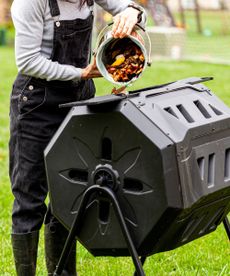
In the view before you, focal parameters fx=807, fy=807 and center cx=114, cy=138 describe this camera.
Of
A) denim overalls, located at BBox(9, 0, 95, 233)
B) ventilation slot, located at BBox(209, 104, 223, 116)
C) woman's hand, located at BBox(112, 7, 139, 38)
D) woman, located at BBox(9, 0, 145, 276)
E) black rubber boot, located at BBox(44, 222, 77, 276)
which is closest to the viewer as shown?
woman's hand, located at BBox(112, 7, 139, 38)

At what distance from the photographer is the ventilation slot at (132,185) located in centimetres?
290

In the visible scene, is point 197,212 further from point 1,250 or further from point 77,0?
point 1,250

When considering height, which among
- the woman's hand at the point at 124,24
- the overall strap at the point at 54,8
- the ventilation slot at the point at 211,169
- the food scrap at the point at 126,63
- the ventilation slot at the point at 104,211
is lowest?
the ventilation slot at the point at 104,211

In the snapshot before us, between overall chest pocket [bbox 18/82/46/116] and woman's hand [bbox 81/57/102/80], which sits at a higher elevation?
woman's hand [bbox 81/57/102/80]

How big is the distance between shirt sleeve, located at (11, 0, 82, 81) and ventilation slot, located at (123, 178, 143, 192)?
22.9 inches

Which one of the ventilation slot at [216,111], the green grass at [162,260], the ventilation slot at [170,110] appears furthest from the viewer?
the green grass at [162,260]

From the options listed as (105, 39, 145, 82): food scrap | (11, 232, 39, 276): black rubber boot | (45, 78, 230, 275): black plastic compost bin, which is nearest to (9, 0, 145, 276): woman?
(11, 232, 39, 276): black rubber boot

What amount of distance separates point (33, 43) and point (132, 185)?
75 centimetres

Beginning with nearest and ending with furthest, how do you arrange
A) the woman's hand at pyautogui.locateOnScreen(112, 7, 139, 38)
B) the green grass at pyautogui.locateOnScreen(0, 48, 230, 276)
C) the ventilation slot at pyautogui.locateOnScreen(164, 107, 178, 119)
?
the ventilation slot at pyautogui.locateOnScreen(164, 107, 178, 119)
the woman's hand at pyautogui.locateOnScreen(112, 7, 139, 38)
the green grass at pyautogui.locateOnScreen(0, 48, 230, 276)

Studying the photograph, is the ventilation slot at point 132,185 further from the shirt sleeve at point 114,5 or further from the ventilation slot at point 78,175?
the shirt sleeve at point 114,5

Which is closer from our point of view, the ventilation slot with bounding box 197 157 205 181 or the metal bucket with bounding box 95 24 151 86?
the ventilation slot with bounding box 197 157 205 181

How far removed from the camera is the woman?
3240 mm

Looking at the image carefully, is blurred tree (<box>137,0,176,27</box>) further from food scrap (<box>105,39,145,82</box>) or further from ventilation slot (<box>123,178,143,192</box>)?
ventilation slot (<box>123,178,143,192</box>)

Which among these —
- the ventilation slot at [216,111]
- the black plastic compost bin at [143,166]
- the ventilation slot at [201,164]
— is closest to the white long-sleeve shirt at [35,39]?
the black plastic compost bin at [143,166]
